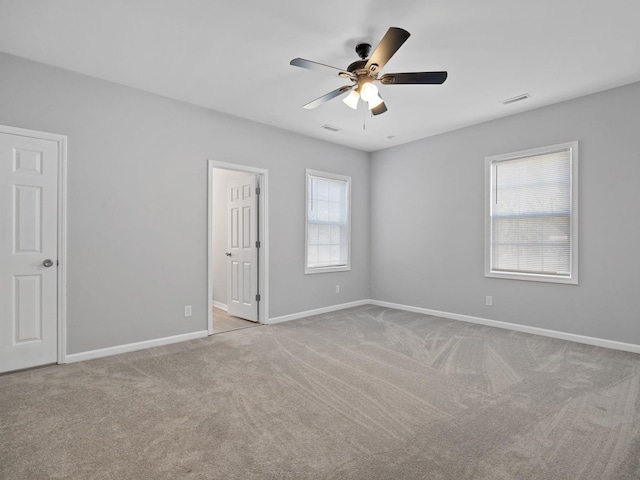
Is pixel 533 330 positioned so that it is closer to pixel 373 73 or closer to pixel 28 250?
pixel 373 73

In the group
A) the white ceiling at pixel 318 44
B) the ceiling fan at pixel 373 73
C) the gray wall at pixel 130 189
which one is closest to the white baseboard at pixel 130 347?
the gray wall at pixel 130 189

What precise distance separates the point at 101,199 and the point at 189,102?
4.97 feet

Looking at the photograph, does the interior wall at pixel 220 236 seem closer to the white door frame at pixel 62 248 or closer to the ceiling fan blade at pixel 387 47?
the white door frame at pixel 62 248

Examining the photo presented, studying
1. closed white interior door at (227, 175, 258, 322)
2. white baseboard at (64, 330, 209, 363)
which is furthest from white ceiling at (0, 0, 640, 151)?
white baseboard at (64, 330, 209, 363)

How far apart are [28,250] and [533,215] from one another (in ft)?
18.2

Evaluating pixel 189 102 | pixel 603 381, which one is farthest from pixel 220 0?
pixel 603 381

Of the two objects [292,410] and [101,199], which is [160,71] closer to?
[101,199]

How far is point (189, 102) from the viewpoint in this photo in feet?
13.6

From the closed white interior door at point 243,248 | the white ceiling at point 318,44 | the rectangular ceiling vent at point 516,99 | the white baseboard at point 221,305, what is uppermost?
the rectangular ceiling vent at point 516,99

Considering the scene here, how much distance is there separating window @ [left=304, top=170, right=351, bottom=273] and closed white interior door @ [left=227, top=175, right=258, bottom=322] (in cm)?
85

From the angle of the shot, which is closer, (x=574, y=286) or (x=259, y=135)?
(x=574, y=286)

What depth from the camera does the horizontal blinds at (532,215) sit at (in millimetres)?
4195

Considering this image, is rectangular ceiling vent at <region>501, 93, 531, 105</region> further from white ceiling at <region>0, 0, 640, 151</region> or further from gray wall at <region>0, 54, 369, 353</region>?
gray wall at <region>0, 54, 369, 353</region>

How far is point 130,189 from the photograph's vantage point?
3736 mm
